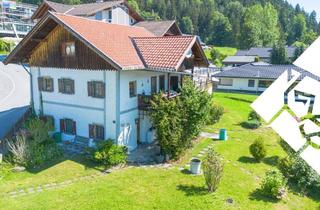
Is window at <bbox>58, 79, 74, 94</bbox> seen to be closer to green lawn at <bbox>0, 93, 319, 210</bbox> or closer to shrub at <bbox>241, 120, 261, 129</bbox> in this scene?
green lawn at <bbox>0, 93, 319, 210</bbox>

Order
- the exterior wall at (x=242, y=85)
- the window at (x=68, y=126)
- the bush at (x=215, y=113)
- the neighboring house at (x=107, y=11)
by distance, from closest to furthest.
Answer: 1. the window at (x=68, y=126)
2. the bush at (x=215, y=113)
3. the neighboring house at (x=107, y=11)
4. the exterior wall at (x=242, y=85)

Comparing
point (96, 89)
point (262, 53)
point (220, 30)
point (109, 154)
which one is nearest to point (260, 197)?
point (109, 154)

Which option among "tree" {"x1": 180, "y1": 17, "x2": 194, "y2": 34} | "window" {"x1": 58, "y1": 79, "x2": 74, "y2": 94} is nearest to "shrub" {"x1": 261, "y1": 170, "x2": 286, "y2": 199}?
"window" {"x1": 58, "y1": 79, "x2": 74, "y2": 94}

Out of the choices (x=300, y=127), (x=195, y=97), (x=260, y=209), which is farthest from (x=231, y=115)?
(x=260, y=209)

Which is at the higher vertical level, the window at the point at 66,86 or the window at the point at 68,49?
the window at the point at 68,49

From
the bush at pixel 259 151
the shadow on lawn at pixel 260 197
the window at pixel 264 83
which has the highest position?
the window at pixel 264 83

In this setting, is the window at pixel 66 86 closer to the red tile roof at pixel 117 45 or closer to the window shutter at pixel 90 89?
the window shutter at pixel 90 89

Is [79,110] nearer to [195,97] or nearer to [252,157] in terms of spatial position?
[195,97]

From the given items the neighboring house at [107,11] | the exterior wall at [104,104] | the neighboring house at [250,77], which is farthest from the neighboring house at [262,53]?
the exterior wall at [104,104]

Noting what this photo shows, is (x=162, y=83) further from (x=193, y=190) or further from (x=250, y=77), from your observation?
(x=250, y=77)
